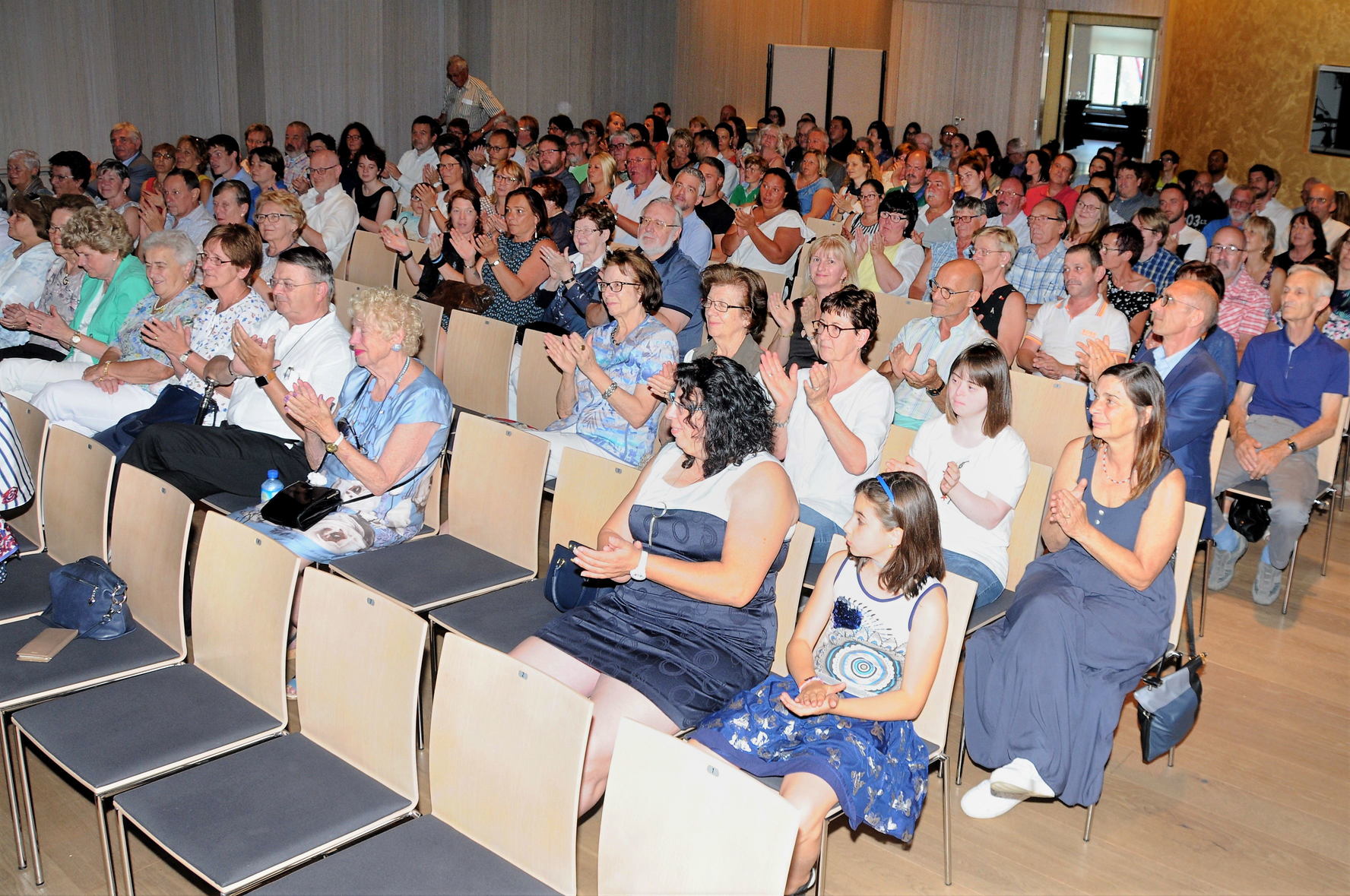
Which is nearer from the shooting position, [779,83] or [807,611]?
[807,611]

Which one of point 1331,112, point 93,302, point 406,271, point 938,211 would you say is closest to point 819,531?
point 93,302

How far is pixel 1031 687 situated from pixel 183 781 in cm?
210

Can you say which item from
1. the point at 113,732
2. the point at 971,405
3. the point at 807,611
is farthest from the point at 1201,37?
the point at 113,732

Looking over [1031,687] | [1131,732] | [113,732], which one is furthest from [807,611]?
[113,732]

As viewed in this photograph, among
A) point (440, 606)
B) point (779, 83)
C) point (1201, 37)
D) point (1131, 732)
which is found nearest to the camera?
point (440, 606)

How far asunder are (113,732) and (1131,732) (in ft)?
9.51

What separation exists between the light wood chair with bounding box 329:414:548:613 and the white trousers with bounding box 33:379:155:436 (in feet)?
5.18

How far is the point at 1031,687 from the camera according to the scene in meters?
3.11

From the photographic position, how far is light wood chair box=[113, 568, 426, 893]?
7.88ft

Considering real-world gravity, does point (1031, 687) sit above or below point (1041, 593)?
below

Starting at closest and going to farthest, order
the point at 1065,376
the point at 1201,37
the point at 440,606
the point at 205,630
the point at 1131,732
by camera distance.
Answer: the point at 205,630, the point at 440,606, the point at 1131,732, the point at 1065,376, the point at 1201,37

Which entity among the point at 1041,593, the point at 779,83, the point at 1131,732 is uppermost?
the point at 779,83

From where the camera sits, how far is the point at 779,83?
643 inches

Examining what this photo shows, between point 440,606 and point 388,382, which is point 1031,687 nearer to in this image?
point 440,606
